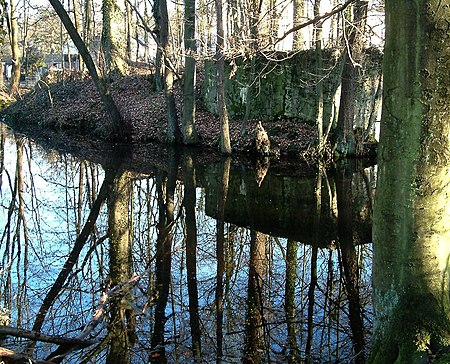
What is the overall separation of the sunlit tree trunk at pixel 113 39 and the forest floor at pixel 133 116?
1018 mm

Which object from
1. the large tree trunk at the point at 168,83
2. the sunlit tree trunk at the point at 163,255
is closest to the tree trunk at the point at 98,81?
the large tree trunk at the point at 168,83

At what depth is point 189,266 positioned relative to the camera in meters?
7.77

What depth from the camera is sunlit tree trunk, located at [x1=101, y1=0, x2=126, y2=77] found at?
2834cm

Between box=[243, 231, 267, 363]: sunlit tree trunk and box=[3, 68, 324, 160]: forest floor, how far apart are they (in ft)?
33.3

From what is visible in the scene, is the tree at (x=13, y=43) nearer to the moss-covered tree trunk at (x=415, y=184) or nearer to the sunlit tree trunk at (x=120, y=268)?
the sunlit tree trunk at (x=120, y=268)

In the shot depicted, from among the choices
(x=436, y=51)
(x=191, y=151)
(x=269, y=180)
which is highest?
(x=191, y=151)

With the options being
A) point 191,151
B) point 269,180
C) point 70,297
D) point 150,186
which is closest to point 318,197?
point 269,180

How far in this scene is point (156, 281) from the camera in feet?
23.4

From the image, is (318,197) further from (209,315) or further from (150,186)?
(209,315)

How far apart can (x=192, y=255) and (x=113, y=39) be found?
950 inches

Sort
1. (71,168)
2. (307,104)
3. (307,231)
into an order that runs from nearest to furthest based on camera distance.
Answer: (307,231)
(71,168)
(307,104)

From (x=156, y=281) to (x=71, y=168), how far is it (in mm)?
10641

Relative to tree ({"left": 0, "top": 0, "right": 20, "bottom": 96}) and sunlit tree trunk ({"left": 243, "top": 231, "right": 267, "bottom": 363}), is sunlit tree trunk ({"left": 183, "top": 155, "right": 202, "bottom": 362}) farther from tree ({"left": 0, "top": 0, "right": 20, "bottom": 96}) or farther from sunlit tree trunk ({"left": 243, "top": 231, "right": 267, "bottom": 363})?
tree ({"left": 0, "top": 0, "right": 20, "bottom": 96})

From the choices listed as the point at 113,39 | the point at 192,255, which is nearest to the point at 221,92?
the point at 192,255
